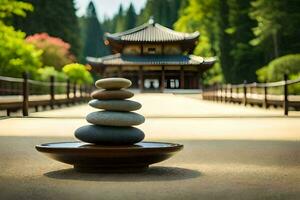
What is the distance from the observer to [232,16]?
73688 mm

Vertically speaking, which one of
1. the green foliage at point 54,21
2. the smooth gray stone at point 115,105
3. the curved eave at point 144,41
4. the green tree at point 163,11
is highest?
the green tree at point 163,11

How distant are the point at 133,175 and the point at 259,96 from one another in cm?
2497

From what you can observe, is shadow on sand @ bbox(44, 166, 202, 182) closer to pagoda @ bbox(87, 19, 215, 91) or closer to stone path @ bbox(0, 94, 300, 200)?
stone path @ bbox(0, 94, 300, 200)

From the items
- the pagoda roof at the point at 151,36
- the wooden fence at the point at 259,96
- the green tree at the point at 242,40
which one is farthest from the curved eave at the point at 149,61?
the wooden fence at the point at 259,96

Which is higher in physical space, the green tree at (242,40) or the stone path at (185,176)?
the green tree at (242,40)

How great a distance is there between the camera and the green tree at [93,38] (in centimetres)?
12688

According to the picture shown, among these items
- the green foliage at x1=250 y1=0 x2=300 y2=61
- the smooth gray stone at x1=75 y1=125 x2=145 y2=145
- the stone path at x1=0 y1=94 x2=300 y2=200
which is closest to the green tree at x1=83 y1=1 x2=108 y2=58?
the green foliage at x1=250 y1=0 x2=300 y2=61

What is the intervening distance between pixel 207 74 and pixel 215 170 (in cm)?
7504

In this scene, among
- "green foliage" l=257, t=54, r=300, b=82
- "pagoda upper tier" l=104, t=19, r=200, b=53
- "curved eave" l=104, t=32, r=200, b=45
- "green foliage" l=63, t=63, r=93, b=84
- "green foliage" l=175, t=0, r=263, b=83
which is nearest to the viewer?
"green foliage" l=257, t=54, r=300, b=82

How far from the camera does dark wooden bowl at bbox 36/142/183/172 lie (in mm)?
6176

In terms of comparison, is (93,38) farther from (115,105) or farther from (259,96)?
(115,105)

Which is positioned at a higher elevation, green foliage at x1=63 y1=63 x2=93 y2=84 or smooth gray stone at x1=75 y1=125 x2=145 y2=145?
green foliage at x1=63 y1=63 x2=93 y2=84

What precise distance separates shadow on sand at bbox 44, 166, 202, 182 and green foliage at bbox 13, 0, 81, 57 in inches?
2784

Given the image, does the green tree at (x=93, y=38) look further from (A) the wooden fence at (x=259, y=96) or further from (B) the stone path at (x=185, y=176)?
(B) the stone path at (x=185, y=176)
